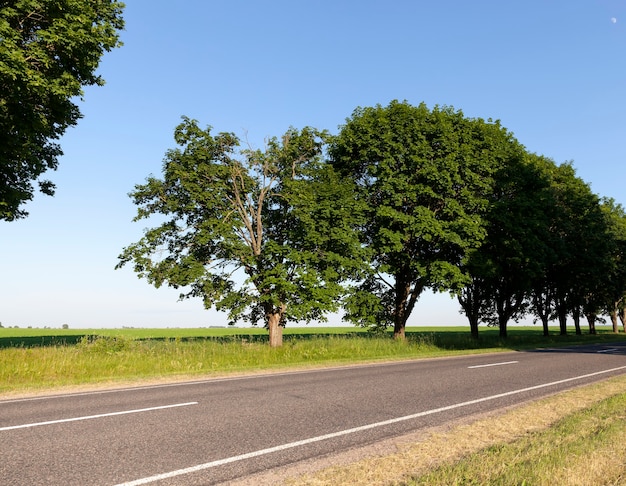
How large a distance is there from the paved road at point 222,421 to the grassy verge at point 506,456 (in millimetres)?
693

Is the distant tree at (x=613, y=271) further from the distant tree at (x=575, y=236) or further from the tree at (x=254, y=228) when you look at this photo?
the tree at (x=254, y=228)

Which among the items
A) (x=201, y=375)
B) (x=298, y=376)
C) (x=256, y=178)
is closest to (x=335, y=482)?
(x=298, y=376)

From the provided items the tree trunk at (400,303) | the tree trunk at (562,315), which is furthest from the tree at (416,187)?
the tree trunk at (562,315)

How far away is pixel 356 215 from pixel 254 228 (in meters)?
6.13

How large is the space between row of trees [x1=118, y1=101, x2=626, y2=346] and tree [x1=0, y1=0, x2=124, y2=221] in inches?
256

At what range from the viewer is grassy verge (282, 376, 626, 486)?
4758 mm

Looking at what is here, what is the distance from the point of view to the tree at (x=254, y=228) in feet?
74.2

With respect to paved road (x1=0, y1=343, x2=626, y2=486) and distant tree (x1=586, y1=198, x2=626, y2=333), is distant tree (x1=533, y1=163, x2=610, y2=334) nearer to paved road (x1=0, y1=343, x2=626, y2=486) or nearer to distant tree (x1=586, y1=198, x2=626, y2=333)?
distant tree (x1=586, y1=198, x2=626, y2=333)

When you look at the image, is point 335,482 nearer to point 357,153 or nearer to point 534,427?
point 534,427

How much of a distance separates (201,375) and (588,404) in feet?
33.6

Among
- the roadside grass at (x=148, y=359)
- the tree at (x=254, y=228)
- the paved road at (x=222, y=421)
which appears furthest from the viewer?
the tree at (x=254, y=228)

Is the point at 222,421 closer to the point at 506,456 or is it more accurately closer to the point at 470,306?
the point at 506,456

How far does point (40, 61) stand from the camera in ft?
49.5

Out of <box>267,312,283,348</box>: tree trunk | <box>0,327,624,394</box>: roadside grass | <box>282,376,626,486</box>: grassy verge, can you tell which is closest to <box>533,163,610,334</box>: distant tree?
<box>0,327,624,394</box>: roadside grass
